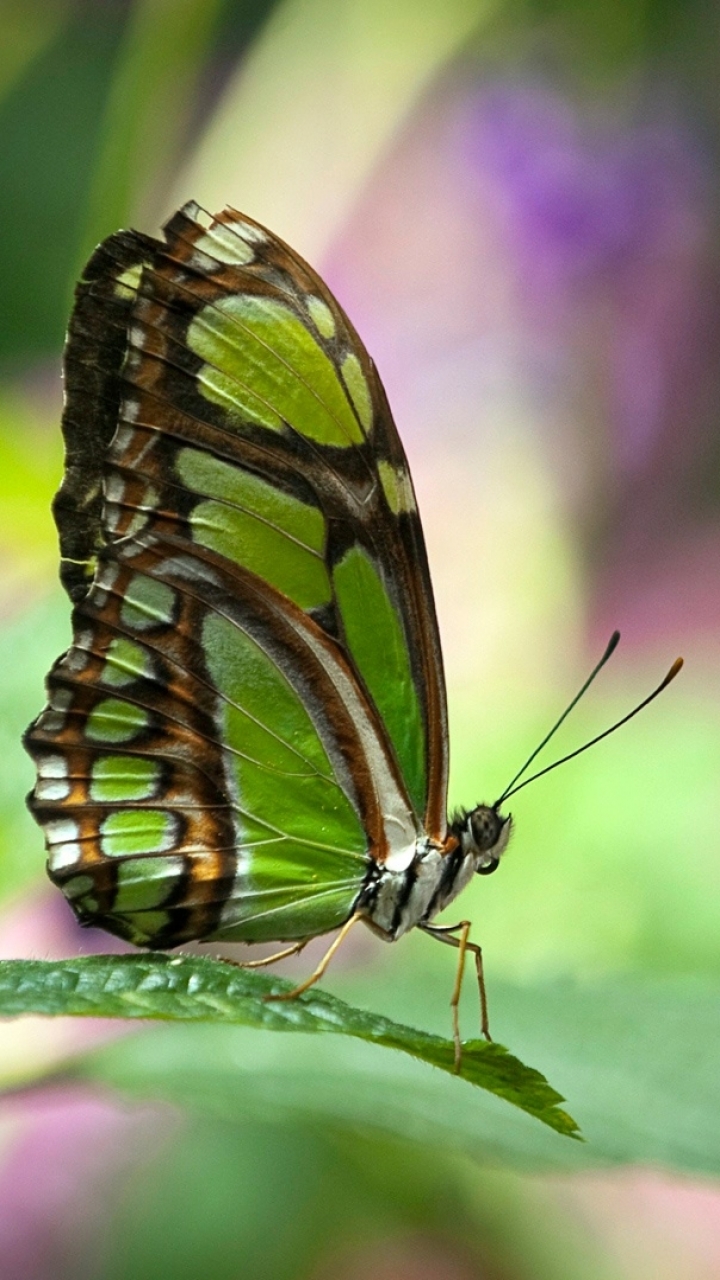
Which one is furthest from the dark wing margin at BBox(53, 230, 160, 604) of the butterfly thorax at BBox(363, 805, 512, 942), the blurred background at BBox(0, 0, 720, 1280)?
the butterfly thorax at BBox(363, 805, 512, 942)

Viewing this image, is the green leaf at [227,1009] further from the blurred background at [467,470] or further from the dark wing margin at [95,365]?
the dark wing margin at [95,365]

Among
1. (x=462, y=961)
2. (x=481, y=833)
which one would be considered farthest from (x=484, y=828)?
(x=462, y=961)

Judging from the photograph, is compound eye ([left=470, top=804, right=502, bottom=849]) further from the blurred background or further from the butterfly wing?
the blurred background

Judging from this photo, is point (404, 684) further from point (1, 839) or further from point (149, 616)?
point (1, 839)

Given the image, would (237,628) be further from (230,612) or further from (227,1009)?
(227,1009)

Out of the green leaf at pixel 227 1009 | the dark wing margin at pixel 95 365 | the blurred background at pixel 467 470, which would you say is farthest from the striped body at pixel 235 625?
the green leaf at pixel 227 1009

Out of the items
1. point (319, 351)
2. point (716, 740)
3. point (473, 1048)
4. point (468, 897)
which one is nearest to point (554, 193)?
point (716, 740)
